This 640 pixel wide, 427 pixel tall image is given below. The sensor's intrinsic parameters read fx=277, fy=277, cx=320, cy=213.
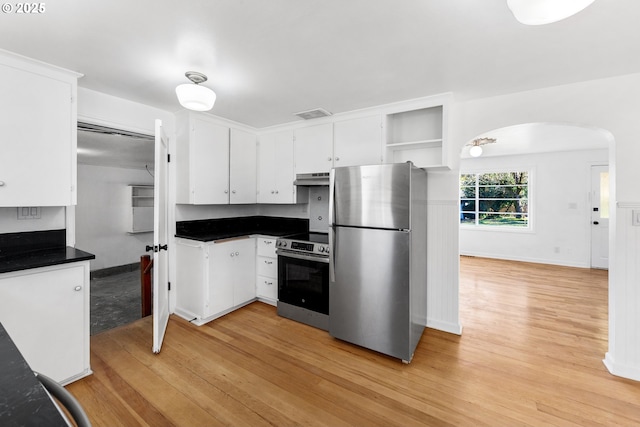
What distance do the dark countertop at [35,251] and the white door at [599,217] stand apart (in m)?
7.77

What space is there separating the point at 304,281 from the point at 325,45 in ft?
7.35

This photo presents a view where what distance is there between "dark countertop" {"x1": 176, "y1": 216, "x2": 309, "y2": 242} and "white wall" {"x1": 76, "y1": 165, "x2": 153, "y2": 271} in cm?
328

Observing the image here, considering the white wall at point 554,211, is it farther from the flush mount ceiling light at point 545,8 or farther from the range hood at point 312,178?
the flush mount ceiling light at point 545,8

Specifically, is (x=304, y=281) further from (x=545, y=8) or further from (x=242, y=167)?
(x=545, y=8)

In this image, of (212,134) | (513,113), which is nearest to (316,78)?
(212,134)

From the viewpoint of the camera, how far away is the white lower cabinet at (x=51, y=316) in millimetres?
1791

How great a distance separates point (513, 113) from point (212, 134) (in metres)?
3.15

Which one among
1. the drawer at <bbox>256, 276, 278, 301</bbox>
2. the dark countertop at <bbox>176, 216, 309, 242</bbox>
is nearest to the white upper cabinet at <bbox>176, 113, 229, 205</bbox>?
the dark countertop at <bbox>176, 216, 309, 242</bbox>

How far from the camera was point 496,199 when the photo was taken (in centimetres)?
646

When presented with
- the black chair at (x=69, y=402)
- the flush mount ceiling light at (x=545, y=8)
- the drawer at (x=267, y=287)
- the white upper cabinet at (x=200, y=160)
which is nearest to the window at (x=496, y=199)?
the drawer at (x=267, y=287)

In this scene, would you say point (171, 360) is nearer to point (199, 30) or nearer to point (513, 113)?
point (199, 30)

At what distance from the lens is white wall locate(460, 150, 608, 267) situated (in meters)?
5.46

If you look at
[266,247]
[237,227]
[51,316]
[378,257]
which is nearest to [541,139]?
[378,257]

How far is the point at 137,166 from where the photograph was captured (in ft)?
19.0
